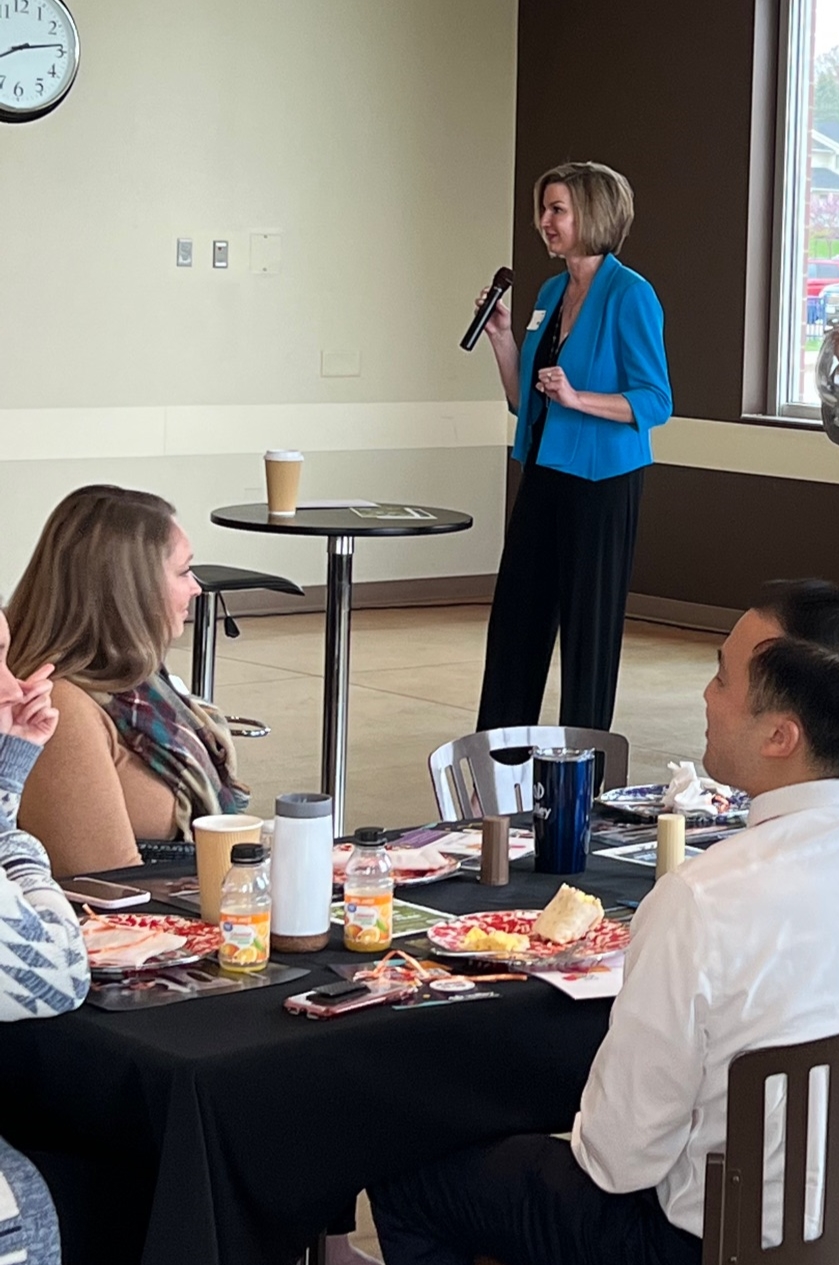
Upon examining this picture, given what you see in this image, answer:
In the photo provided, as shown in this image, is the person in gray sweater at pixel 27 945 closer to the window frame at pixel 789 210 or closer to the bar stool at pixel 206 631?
the bar stool at pixel 206 631

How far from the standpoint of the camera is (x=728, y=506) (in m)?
8.66

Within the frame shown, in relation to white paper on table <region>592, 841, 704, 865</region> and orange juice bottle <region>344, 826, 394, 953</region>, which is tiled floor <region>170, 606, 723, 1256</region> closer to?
white paper on table <region>592, 841, 704, 865</region>

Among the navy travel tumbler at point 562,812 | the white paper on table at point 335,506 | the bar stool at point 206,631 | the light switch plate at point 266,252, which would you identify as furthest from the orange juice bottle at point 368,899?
the light switch plate at point 266,252

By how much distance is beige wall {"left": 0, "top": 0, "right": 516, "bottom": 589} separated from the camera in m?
8.21

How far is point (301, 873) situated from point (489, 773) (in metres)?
1.18

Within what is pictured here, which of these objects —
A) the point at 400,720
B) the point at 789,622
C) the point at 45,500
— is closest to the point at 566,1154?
the point at 789,622

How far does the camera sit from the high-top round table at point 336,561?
14.9ft

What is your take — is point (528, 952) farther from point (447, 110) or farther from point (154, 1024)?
point (447, 110)

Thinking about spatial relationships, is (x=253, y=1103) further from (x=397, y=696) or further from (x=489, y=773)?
(x=397, y=696)

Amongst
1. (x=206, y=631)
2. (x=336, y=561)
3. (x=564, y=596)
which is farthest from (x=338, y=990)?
(x=564, y=596)

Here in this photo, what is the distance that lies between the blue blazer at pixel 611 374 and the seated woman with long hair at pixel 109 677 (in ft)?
8.39

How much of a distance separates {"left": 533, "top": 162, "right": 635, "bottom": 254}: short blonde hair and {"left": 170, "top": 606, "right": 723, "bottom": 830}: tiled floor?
1611mm

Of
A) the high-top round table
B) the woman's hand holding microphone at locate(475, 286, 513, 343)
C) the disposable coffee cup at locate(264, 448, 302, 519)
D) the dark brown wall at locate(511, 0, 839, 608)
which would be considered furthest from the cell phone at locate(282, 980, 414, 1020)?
the dark brown wall at locate(511, 0, 839, 608)

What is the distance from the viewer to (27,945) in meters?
1.94
